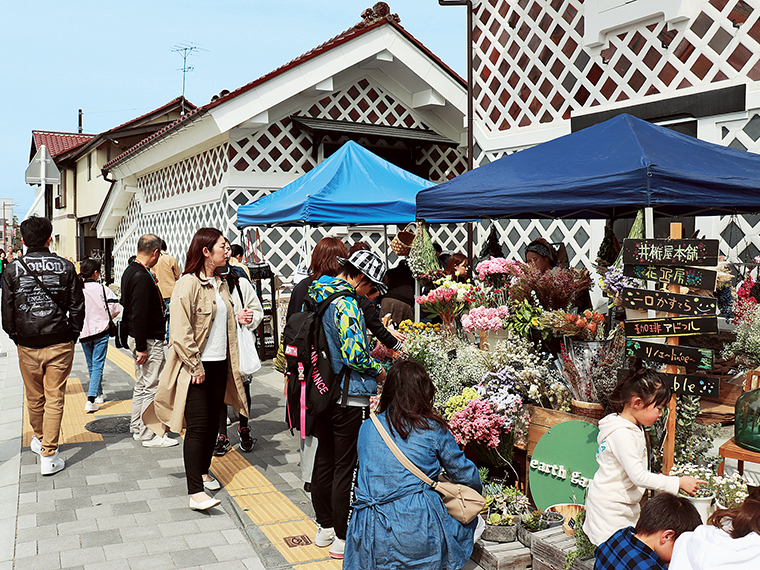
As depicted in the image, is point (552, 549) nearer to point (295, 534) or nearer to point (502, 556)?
point (502, 556)

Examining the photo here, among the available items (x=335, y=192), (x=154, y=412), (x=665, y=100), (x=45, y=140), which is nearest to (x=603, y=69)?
(x=665, y=100)

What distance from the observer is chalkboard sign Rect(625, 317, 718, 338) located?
2.98m

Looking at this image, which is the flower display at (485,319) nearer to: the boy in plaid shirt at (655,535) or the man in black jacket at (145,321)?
the boy in plaid shirt at (655,535)

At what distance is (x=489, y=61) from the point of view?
867 cm

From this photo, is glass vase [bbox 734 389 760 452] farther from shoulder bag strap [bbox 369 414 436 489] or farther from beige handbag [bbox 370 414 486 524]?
shoulder bag strap [bbox 369 414 436 489]

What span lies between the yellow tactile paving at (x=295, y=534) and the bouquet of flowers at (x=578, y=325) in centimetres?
182

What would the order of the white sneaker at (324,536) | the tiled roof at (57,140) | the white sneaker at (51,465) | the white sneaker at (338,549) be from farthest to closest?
1. the tiled roof at (57,140)
2. the white sneaker at (51,465)
3. the white sneaker at (324,536)
4. the white sneaker at (338,549)

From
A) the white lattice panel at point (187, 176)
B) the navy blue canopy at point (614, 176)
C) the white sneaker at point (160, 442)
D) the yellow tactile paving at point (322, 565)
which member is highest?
the white lattice panel at point (187, 176)

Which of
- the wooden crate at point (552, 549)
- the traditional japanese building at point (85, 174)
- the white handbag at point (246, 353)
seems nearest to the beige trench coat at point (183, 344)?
the white handbag at point (246, 353)

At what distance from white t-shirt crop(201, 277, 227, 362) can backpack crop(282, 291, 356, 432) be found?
32.9 inches

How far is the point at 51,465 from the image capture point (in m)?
4.71

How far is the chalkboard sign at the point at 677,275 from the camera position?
2.94m

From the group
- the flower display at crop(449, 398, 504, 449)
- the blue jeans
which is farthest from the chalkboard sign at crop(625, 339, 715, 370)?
the blue jeans

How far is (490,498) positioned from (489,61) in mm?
6706
